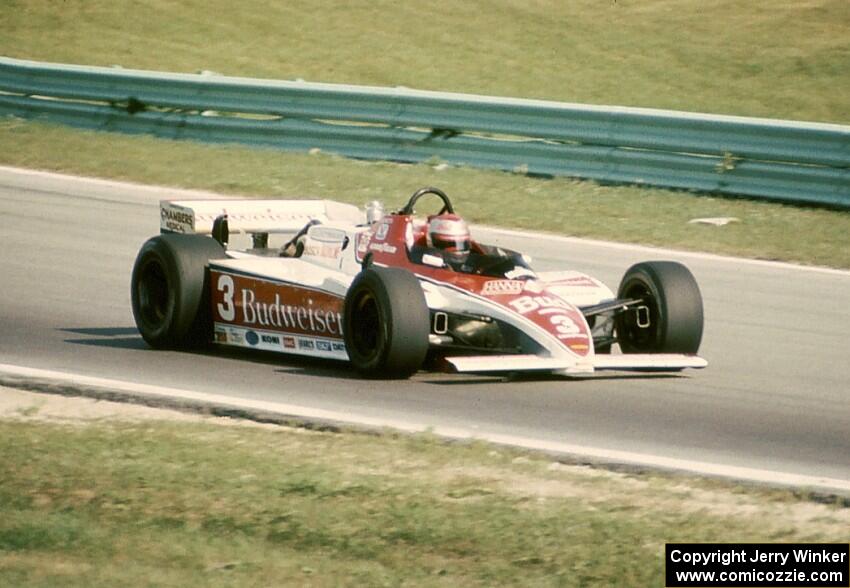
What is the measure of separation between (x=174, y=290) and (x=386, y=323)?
1.98 meters

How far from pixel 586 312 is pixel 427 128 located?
8546 mm

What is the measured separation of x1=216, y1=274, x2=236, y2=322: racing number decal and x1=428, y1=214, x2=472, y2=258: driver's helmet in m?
1.44

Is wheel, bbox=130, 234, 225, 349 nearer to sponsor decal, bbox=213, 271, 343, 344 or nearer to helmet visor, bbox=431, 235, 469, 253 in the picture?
sponsor decal, bbox=213, 271, 343, 344

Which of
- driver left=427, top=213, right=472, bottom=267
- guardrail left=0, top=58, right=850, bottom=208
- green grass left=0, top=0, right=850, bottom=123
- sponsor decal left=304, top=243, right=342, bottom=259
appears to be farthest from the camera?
green grass left=0, top=0, right=850, bottom=123

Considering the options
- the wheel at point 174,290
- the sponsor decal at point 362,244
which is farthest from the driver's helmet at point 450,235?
the wheel at point 174,290

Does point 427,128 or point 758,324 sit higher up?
point 427,128

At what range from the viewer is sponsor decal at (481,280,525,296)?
30.6ft

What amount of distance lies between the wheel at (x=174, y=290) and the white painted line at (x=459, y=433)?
3.37 ft

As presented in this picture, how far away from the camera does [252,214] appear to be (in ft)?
38.0

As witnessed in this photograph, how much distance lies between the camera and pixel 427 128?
17781 mm

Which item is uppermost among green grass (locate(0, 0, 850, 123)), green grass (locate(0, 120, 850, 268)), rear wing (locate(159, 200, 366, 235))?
green grass (locate(0, 0, 850, 123))

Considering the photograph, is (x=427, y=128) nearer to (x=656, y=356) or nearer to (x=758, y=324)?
(x=758, y=324)

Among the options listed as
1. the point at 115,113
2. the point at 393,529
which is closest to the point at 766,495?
the point at 393,529

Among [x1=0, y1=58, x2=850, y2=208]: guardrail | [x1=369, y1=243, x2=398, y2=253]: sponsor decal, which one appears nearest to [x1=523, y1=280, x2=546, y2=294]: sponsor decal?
[x1=369, y1=243, x2=398, y2=253]: sponsor decal
